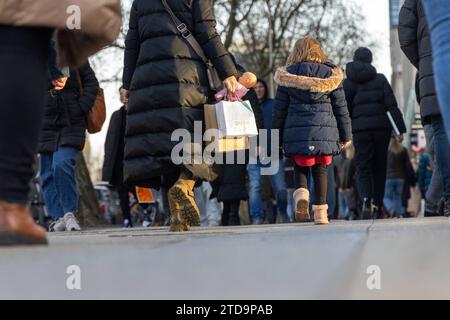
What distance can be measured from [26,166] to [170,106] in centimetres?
309

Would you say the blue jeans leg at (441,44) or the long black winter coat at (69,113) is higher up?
the long black winter coat at (69,113)

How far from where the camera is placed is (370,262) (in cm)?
327

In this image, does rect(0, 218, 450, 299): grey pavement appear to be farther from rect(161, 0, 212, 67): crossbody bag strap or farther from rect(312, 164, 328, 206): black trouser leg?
rect(312, 164, 328, 206): black trouser leg

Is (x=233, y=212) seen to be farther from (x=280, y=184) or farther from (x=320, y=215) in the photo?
(x=320, y=215)

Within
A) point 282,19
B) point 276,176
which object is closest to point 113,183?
point 276,176

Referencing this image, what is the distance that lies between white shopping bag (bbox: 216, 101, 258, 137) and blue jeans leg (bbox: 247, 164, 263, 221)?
5.36 metres

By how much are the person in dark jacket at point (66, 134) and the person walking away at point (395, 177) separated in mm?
8491

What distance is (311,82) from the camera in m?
8.05

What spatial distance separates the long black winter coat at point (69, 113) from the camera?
8984 millimetres

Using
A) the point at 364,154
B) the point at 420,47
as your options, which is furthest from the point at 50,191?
the point at 420,47

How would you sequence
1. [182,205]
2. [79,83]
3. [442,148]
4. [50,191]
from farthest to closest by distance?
[50,191] < [79,83] < [442,148] < [182,205]

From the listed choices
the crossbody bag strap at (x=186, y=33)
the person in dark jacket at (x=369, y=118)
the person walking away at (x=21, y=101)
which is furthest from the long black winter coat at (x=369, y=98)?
the person walking away at (x=21, y=101)

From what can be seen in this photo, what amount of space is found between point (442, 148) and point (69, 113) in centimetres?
367

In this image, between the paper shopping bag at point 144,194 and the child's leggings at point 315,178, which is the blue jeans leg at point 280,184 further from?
the child's leggings at point 315,178
